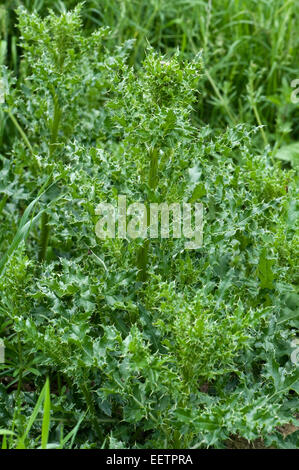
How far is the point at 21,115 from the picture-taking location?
3410 mm

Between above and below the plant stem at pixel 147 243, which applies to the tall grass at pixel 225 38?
above

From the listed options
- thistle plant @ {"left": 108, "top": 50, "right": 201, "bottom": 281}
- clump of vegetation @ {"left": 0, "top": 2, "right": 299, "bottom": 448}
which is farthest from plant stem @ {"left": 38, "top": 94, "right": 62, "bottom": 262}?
thistle plant @ {"left": 108, "top": 50, "right": 201, "bottom": 281}

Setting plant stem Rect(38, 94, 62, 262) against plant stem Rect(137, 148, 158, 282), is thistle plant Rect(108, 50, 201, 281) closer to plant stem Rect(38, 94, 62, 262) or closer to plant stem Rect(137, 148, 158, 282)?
plant stem Rect(137, 148, 158, 282)

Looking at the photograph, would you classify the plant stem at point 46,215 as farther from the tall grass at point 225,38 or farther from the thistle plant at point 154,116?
the tall grass at point 225,38

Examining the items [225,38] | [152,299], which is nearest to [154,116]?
[152,299]

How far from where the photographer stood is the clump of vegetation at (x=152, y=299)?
2297 mm

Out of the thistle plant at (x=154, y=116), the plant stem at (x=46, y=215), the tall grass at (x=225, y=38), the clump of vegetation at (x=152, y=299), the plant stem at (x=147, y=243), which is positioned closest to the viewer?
the clump of vegetation at (x=152, y=299)

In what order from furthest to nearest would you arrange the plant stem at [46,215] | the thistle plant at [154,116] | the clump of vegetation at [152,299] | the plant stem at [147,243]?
1. the plant stem at [46,215]
2. the plant stem at [147,243]
3. the thistle plant at [154,116]
4. the clump of vegetation at [152,299]

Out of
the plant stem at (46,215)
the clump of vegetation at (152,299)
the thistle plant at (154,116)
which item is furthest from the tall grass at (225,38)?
the thistle plant at (154,116)

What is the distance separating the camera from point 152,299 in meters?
2.52

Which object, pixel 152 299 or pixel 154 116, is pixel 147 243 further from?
pixel 154 116

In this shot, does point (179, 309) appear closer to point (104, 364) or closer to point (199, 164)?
point (104, 364)

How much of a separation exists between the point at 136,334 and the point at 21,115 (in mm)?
1546
